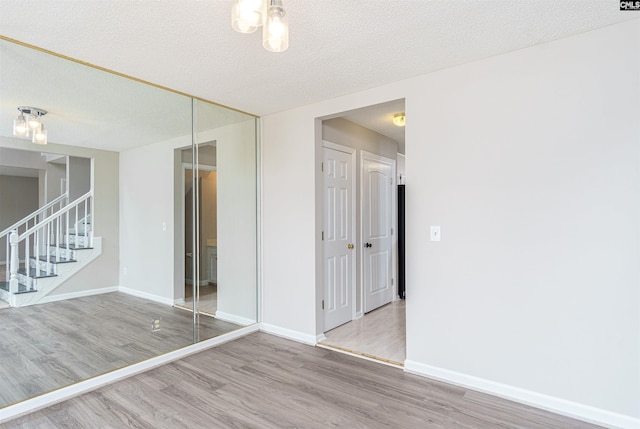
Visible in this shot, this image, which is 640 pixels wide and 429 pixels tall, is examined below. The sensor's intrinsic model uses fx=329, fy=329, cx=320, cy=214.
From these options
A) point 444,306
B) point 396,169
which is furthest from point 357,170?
point 444,306

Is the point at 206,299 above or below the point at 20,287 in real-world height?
below

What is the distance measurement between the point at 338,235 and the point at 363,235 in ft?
1.90

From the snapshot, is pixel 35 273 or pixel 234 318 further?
pixel 234 318

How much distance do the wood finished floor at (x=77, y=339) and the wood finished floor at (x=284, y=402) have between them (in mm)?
185

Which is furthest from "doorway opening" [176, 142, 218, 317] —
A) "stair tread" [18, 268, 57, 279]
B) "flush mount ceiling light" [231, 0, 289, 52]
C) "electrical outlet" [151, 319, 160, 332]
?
"flush mount ceiling light" [231, 0, 289, 52]

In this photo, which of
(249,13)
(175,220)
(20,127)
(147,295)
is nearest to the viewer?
(249,13)

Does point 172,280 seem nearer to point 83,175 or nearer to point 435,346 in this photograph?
point 83,175

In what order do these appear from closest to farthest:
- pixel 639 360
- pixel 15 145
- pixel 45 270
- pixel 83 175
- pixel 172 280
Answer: pixel 639 360
pixel 15 145
pixel 45 270
pixel 83 175
pixel 172 280

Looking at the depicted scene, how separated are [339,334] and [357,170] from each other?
6.71 feet

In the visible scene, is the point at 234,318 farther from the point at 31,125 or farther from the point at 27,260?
the point at 31,125

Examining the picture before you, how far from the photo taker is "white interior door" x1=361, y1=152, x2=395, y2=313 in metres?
4.46

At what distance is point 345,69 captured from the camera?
2650 mm

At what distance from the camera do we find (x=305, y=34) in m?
2.14

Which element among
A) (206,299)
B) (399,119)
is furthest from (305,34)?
(206,299)
